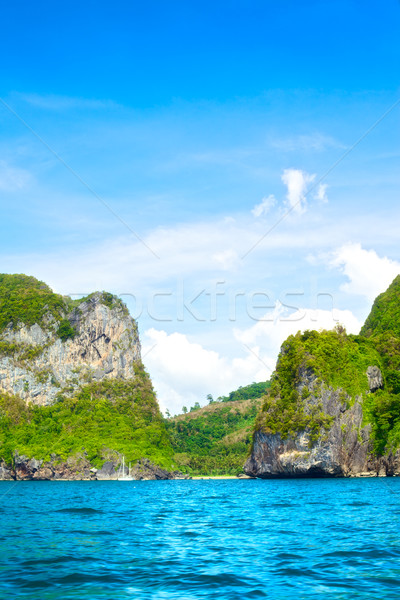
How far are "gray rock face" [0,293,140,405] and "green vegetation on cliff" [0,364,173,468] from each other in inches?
130

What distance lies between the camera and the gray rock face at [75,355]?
145875 mm

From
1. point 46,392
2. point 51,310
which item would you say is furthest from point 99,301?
point 46,392

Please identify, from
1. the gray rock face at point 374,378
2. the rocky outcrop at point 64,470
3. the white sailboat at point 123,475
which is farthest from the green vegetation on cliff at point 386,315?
the white sailboat at point 123,475

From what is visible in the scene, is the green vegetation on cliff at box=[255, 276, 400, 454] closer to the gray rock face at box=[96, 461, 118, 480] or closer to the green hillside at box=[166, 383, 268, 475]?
the gray rock face at box=[96, 461, 118, 480]

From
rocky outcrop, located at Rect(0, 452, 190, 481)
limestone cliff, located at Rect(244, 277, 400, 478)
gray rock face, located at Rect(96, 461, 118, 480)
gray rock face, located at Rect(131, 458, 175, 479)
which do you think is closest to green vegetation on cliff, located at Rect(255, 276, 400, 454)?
limestone cliff, located at Rect(244, 277, 400, 478)

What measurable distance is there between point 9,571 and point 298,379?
279 feet

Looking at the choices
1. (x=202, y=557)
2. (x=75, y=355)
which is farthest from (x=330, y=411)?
(x=75, y=355)

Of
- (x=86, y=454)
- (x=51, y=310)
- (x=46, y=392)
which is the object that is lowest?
(x=86, y=454)

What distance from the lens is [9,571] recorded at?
14367 millimetres

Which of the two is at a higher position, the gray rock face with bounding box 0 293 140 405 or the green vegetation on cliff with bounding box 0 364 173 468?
the gray rock face with bounding box 0 293 140 405

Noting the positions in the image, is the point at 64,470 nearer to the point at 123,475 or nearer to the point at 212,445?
the point at 123,475

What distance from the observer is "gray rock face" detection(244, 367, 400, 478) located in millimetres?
87750

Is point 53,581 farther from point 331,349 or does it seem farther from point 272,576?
point 331,349

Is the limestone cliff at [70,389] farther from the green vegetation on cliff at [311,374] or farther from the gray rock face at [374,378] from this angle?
the gray rock face at [374,378]
